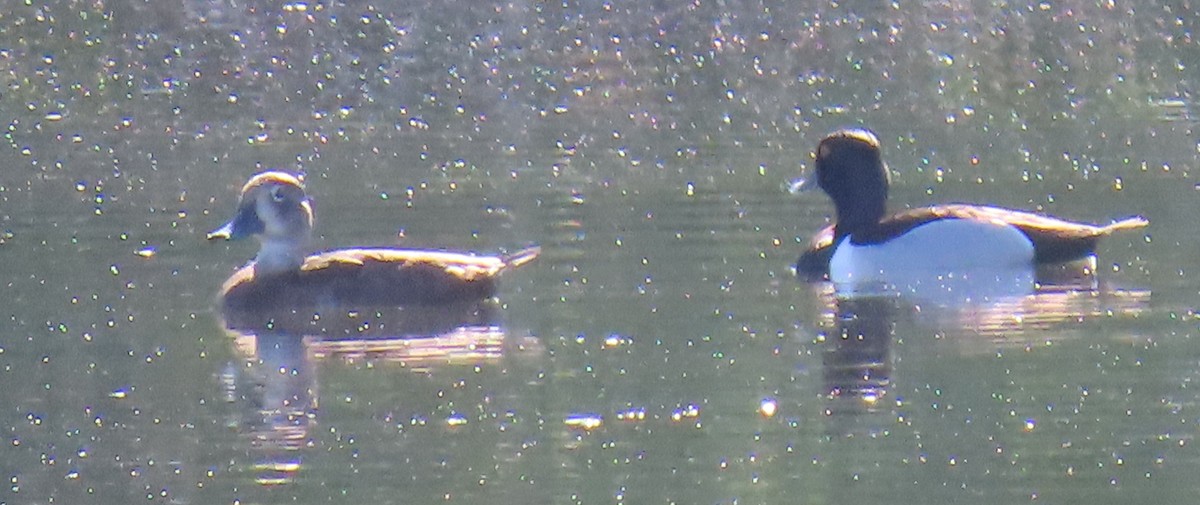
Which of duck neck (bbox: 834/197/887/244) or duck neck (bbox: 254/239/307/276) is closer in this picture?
duck neck (bbox: 254/239/307/276)

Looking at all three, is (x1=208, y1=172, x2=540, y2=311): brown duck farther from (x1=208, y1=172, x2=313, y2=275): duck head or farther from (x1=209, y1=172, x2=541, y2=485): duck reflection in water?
(x1=208, y1=172, x2=313, y2=275): duck head

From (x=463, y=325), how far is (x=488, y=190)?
15.1ft

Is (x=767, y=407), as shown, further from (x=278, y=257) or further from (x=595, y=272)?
(x=278, y=257)

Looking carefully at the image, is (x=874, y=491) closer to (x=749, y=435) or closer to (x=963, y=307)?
(x=749, y=435)

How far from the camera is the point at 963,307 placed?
1281cm

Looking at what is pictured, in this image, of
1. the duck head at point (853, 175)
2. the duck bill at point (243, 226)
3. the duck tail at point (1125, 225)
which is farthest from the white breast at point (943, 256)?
the duck bill at point (243, 226)

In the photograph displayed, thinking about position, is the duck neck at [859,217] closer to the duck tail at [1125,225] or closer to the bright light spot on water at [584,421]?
the duck tail at [1125,225]

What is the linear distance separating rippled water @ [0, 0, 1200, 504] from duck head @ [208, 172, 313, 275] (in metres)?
0.38

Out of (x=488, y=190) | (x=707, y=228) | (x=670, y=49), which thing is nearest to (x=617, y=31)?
(x=670, y=49)

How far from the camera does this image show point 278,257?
13641 millimetres

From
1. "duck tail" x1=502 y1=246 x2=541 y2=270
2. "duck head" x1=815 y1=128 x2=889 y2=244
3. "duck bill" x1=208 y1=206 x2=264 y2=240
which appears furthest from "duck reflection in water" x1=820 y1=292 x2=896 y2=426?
"duck bill" x1=208 y1=206 x2=264 y2=240

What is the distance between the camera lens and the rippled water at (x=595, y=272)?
9211 millimetres

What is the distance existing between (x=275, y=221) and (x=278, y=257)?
29 centimetres

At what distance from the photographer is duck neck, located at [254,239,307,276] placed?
13516 mm
